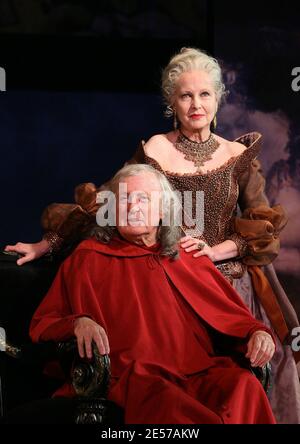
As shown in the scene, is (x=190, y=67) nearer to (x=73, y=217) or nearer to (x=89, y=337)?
(x=73, y=217)

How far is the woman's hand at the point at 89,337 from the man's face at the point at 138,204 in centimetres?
46

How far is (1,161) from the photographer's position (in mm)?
6234

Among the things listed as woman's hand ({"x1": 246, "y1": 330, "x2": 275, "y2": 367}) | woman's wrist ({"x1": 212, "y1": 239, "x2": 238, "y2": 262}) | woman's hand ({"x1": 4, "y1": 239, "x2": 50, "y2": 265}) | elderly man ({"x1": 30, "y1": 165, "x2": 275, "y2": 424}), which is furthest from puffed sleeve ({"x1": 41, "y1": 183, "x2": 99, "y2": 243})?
woman's hand ({"x1": 246, "y1": 330, "x2": 275, "y2": 367})

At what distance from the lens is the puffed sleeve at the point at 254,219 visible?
16.9ft

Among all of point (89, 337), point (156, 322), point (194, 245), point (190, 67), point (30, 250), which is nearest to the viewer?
point (89, 337)

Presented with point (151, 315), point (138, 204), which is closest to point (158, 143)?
point (138, 204)

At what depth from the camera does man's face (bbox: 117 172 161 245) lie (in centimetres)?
462

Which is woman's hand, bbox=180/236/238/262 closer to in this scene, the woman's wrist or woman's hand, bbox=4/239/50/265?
the woman's wrist

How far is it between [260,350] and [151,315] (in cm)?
47

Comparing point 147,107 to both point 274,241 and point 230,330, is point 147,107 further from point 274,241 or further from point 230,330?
point 230,330

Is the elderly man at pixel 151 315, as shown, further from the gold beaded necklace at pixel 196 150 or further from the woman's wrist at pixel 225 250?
the gold beaded necklace at pixel 196 150

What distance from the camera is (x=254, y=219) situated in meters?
5.18

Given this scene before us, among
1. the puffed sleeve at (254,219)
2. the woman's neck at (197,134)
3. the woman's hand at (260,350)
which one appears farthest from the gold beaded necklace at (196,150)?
the woman's hand at (260,350)
